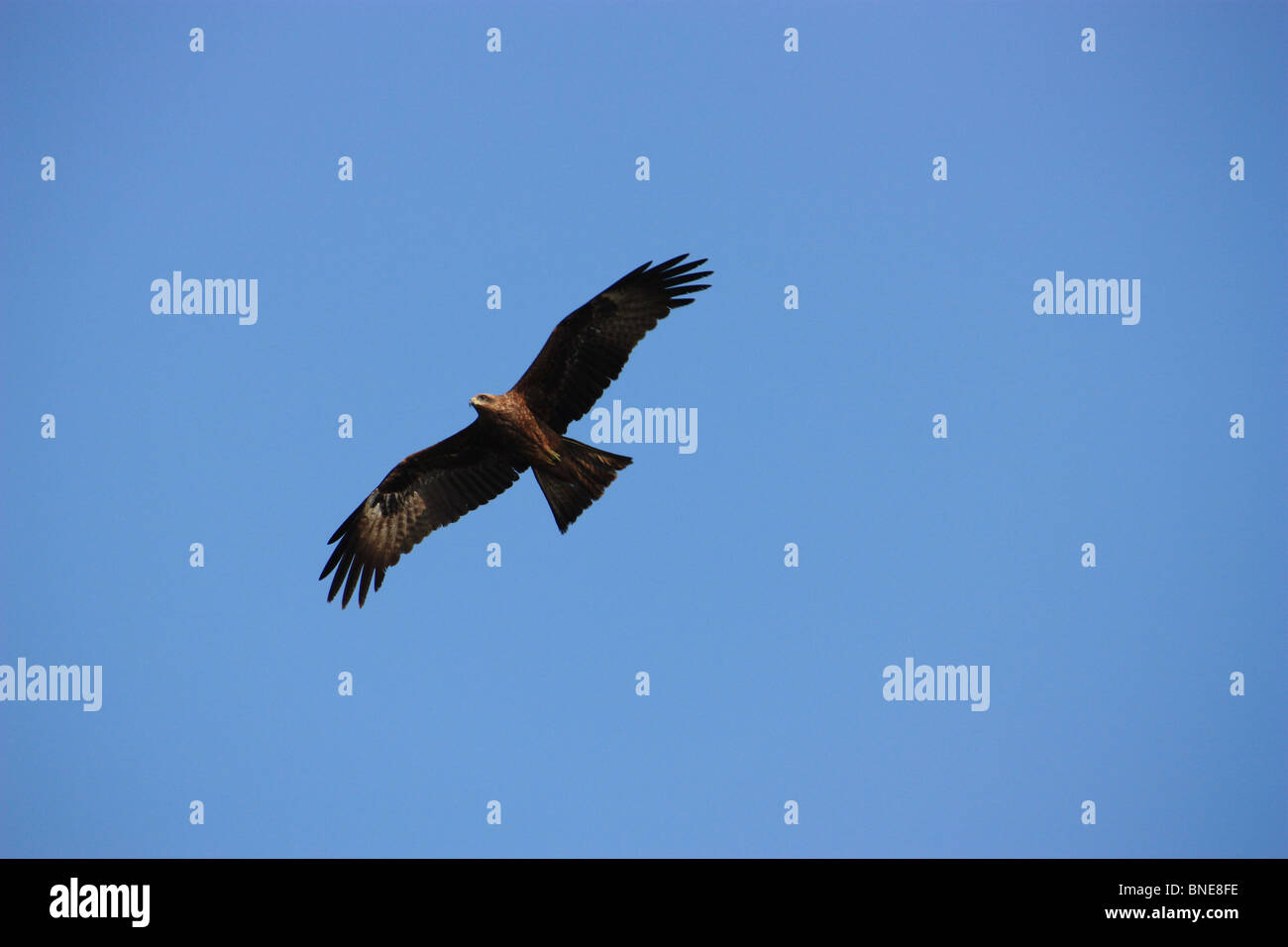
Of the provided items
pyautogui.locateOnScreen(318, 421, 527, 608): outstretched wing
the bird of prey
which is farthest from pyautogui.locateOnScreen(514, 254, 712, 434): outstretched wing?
pyautogui.locateOnScreen(318, 421, 527, 608): outstretched wing

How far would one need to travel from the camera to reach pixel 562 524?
1217 cm

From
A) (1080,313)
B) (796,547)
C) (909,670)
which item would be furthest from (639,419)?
(1080,313)

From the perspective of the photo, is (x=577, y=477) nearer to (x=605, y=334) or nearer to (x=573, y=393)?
(x=573, y=393)

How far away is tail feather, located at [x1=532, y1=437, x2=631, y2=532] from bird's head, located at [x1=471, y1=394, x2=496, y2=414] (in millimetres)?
776

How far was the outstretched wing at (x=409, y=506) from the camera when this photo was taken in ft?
43.0

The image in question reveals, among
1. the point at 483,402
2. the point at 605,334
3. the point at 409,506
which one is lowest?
the point at 409,506

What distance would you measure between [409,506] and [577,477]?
7.31ft

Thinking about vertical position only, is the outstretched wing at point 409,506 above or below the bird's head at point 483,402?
below

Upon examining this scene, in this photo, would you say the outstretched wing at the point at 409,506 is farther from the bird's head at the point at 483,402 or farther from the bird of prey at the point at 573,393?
the bird's head at the point at 483,402

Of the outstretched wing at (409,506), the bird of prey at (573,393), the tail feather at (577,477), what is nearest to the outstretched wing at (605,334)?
the bird of prey at (573,393)

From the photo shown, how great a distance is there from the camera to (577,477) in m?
12.1

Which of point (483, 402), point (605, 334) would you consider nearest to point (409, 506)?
point (483, 402)

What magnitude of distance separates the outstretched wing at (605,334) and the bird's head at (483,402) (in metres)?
0.39
